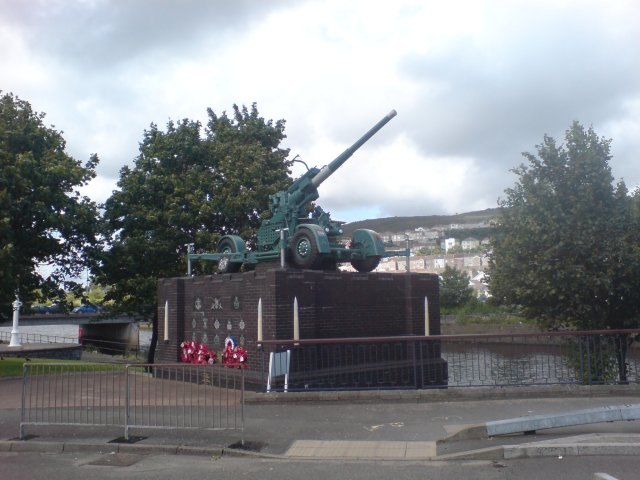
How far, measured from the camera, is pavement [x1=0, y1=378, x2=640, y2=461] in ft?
29.1

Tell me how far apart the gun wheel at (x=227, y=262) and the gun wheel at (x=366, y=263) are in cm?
335

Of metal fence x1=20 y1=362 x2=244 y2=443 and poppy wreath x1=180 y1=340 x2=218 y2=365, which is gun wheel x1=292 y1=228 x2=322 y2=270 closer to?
poppy wreath x1=180 y1=340 x2=218 y2=365

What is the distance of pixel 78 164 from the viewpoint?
2316 cm

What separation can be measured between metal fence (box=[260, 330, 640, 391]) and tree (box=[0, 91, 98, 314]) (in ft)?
29.2

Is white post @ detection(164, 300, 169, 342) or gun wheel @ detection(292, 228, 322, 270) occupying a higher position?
gun wheel @ detection(292, 228, 322, 270)

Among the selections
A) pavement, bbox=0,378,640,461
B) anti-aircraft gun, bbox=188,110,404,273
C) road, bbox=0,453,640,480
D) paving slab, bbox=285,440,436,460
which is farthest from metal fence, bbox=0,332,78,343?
paving slab, bbox=285,440,436,460

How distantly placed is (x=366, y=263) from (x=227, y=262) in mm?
3866

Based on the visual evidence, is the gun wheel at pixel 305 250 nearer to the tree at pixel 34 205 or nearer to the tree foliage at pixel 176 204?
the tree at pixel 34 205

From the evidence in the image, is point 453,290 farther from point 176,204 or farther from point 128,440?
point 128,440

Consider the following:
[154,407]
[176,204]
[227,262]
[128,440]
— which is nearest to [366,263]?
[227,262]

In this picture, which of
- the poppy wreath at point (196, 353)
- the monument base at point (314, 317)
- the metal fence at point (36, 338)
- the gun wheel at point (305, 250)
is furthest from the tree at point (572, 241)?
the metal fence at point (36, 338)

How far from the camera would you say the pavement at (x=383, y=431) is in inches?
349

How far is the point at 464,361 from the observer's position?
13516 mm

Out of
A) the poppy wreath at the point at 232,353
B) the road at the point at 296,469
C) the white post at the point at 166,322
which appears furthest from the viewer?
the white post at the point at 166,322
